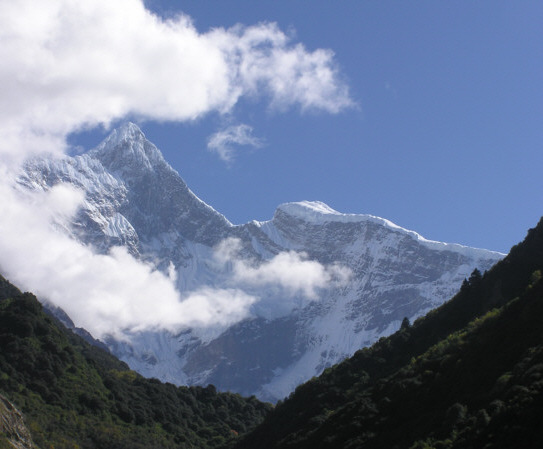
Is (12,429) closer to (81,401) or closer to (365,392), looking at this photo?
(365,392)

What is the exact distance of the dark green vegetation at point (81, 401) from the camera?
3563 inches

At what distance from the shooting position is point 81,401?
322ft

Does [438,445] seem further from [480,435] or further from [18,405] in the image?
[18,405]

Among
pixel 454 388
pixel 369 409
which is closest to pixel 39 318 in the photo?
pixel 369 409

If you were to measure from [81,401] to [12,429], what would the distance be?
29.3 metres

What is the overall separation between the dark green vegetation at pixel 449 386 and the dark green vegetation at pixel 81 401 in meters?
20.7

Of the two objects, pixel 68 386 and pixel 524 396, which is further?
pixel 68 386

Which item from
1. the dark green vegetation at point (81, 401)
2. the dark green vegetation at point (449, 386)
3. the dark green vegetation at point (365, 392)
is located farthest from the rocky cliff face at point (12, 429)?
the dark green vegetation at point (449, 386)

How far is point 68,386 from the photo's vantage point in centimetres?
9925

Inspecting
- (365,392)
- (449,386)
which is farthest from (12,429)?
(449,386)

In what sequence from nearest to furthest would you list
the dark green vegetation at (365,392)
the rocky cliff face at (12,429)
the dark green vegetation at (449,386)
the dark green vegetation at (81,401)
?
the dark green vegetation at (449,386)
the dark green vegetation at (365,392)
the rocky cliff face at (12,429)
the dark green vegetation at (81,401)

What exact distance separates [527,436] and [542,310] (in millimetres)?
17396

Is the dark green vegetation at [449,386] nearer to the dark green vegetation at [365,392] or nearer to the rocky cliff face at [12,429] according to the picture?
the dark green vegetation at [365,392]

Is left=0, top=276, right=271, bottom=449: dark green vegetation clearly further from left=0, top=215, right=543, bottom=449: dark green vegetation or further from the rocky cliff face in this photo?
the rocky cliff face
